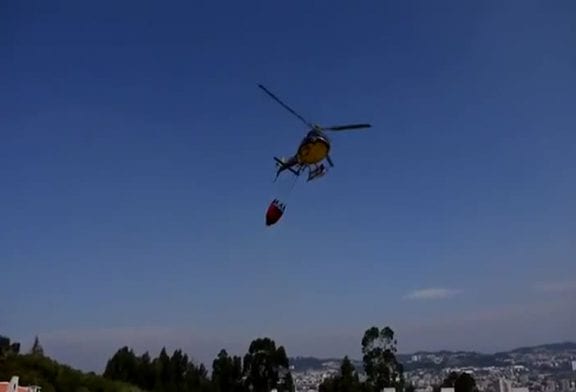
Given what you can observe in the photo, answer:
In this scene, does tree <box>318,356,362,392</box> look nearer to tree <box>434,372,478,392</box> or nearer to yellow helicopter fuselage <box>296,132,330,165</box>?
tree <box>434,372,478,392</box>

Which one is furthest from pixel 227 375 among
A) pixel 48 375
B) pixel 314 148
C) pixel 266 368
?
pixel 314 148

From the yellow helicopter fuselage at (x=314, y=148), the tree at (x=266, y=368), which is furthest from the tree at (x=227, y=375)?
the yellow helicopter fuselage at (x=314, y=148)

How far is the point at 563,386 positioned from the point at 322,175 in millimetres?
111988

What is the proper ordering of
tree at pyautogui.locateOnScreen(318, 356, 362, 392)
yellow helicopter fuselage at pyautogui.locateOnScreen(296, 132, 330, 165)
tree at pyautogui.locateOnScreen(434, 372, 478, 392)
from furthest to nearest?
tree at pyautogui.locateOnScreen(434, 372, 478, 392), tree at pyautogui.locateOnScreen(318, 356, 362, 392), yellow helicopter fuselage at pyautogui.locateOnScreen(296, 132, 330, 165)

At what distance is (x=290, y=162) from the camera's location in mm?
27203

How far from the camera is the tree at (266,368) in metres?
85.2

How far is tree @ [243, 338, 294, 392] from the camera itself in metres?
85.2

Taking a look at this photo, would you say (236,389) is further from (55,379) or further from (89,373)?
(55,379)

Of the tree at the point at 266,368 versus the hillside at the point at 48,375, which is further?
the tree at the point at 266,368

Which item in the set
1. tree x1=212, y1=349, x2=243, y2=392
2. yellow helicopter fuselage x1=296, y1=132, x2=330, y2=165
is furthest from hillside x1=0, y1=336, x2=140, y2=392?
yellow helicopter fuselage x1=296, y1=132, x2=330, y2=165

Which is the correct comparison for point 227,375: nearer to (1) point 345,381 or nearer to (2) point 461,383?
(1) point 345,381

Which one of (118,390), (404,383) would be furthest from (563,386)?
(118,390)

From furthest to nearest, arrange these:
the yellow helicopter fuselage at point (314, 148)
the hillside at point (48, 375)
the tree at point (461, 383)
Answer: the tree at point (461, 383)
the hillside at point (48, 375)
the yellow helicopter fuselage at point (314, 148)

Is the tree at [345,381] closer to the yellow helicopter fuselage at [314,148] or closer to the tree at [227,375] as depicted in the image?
the tree at [227,375]
